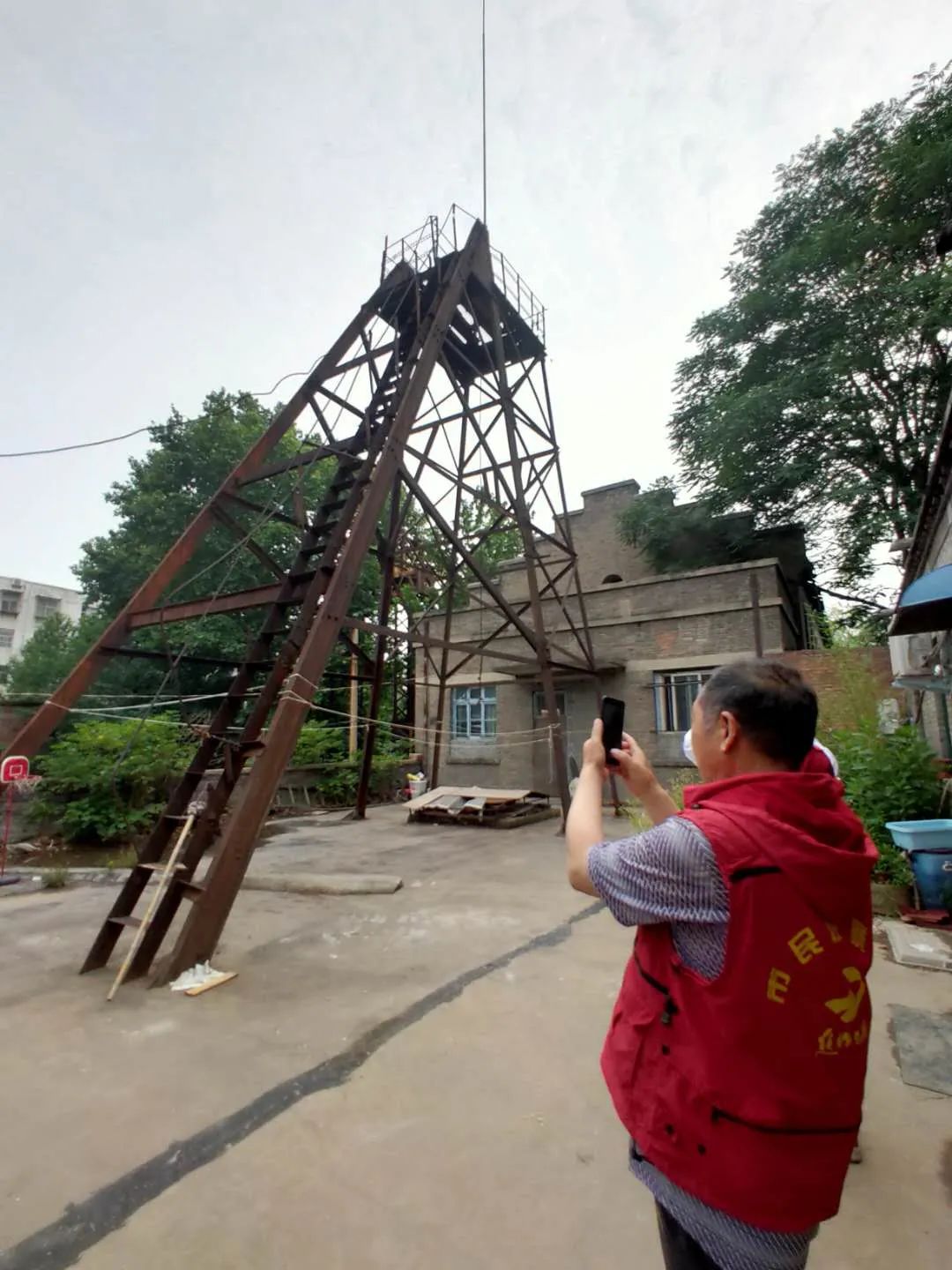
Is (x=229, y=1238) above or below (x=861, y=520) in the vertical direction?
below

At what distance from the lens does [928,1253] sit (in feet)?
6.17

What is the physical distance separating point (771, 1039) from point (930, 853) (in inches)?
209

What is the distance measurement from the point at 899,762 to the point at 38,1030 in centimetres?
723

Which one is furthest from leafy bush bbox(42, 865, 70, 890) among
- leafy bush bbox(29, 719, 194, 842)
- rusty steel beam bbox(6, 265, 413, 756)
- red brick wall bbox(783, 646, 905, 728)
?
red brick wall bbox(783, 646, 905, 728)

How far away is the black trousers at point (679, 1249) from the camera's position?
1146 mm

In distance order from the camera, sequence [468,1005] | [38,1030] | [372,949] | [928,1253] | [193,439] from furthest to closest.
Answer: [193,439]
[372,949]
[468,1005]
[38,1030]
[928,1253]

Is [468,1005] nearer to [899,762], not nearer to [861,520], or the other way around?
[899,762]

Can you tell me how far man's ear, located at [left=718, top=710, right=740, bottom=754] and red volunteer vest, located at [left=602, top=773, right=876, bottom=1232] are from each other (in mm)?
156

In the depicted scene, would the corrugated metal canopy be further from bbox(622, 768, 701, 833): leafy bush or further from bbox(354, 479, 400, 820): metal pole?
A: bbox(354, 479, 400, 820): metal pole

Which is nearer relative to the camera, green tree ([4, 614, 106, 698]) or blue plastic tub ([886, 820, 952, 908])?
blue plastic tub ([886, 820, 952, 908])

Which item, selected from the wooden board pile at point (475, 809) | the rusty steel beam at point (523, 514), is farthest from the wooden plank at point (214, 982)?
the wooden board pile at point (475, 809)

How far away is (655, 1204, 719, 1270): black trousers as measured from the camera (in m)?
1.15

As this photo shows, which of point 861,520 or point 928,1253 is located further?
point 861,520

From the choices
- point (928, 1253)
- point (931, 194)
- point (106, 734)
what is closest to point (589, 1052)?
point (928, 1253)
